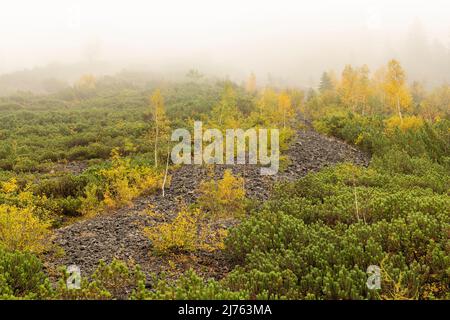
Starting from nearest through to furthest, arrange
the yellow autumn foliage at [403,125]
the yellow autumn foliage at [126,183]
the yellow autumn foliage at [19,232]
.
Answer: the yellow autumn foliage at [19,232]
the yellow autumn foliage at [126,183]
the yellow autumn foliage at [403,125]

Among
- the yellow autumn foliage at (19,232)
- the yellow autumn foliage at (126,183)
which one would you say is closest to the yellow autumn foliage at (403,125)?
the yellow autumn foliage at (126,183)

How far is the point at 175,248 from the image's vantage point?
11.3m

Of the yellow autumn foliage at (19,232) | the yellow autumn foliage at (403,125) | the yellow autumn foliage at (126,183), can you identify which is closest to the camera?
the yellow autumn foliage at (19,232)

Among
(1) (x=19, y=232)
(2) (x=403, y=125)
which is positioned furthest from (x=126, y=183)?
(2) (x=403, y=125)

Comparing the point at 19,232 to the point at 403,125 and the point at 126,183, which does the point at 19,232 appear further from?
the point at 403,125

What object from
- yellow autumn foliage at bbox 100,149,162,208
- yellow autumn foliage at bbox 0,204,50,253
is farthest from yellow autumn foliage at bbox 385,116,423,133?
yellow autumn foliage at bbox 0,204,50,253

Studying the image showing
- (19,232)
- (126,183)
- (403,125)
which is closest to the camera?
(19,232)

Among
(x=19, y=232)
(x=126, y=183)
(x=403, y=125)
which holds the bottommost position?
(x=126, y=183)

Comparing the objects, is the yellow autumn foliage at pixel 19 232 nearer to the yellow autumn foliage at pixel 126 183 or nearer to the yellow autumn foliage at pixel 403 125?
the yellow autumn foliage at pixel 126 183

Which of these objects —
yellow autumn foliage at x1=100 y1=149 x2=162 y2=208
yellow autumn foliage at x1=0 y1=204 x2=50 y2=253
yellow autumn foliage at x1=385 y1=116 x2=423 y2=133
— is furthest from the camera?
yellow autumn foliage at x1=385 y1=116 x2=423 y2=133

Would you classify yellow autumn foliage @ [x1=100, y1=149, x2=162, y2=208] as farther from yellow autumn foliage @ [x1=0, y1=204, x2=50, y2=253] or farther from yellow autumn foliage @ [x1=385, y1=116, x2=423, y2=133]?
yellow autumn foliage @ [x1=385, y1=116, x2=423, y2=133]
